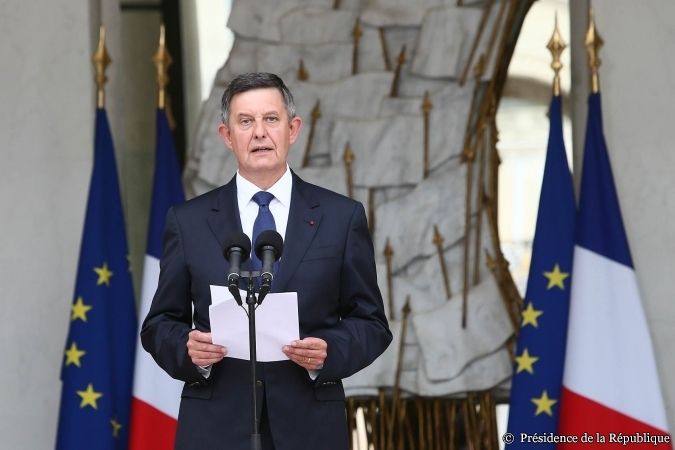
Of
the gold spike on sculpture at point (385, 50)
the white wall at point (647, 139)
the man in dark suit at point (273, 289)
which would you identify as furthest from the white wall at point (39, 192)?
the man in dark suit at point (273, 289)

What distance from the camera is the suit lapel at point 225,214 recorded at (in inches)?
131

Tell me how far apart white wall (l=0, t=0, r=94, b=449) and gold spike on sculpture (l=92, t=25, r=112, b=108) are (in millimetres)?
70

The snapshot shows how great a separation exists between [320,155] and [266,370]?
287cm

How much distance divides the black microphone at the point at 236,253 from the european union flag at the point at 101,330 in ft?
8.56

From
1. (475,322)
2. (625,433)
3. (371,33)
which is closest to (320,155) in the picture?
(371,33)

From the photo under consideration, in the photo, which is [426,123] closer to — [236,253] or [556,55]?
[556,55]

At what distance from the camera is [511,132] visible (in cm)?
1064

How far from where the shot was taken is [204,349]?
3.07 meters

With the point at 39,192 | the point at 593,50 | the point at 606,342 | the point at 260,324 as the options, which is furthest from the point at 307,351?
the point at 39,192

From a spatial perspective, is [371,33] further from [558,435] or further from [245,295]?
[245,295]

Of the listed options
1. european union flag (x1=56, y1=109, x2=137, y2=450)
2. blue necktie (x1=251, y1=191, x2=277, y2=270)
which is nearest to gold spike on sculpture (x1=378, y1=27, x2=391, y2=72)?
european union flag (x1=56, y1=109, x2=137, y2=450)

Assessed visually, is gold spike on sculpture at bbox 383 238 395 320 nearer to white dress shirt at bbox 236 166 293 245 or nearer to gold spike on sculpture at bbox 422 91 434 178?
gold spike on sculpture at bbox 422 91 434 178

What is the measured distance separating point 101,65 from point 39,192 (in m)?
0.61

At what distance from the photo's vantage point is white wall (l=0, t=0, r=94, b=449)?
5625mm
